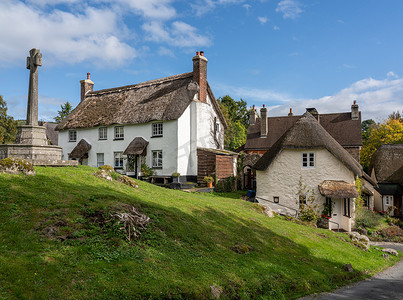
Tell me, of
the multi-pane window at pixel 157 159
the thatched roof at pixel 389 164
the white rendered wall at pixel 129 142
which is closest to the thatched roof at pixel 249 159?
the white rendered wall at pixel 129 142

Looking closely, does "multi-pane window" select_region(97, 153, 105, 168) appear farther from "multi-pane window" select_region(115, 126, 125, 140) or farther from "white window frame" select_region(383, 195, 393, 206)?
"white window frame" select_region(383, 195, 393, 206)

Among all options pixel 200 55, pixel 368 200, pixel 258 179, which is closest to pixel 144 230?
pixel 258 179

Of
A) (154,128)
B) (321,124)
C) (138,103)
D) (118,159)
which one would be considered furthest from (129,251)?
(321,124)

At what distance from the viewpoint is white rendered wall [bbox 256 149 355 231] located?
24.7 metres

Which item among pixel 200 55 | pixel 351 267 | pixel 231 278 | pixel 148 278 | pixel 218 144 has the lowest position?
pixel 351 267

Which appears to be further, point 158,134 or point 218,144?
point 218,144

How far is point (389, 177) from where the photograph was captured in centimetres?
3512

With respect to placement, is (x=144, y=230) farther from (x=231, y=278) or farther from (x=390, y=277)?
(x=390, y=277)

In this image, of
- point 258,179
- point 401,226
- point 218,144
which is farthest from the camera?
point 218,144

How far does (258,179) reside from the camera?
26.8 metres

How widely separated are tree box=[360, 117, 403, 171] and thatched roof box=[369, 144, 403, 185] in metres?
9.95

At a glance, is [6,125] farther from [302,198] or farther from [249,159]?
[302,198]

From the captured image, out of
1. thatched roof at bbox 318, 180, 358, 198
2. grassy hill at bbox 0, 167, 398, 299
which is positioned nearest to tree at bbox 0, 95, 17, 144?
grassy hill at bbox 0, 167, 398, 299

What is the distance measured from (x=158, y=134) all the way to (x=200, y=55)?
8.37 m
